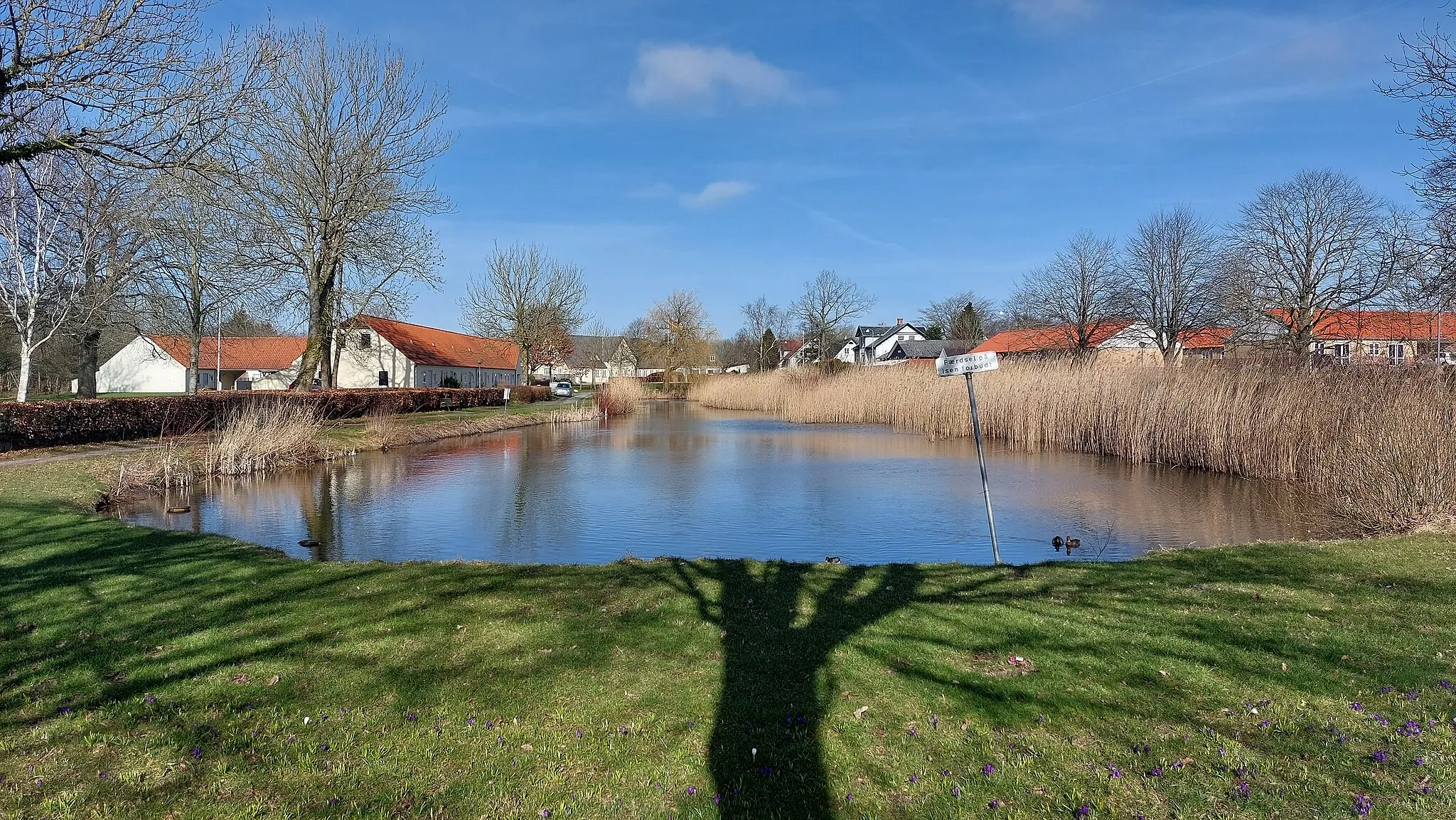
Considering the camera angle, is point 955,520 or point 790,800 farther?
point 955,520

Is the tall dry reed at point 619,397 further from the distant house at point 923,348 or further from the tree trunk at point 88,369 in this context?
the distant house at point 923,348

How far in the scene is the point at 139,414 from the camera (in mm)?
19312

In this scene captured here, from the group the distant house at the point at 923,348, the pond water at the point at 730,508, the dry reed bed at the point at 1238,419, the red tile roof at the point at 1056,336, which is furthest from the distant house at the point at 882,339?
the pond water at the point at 730,508

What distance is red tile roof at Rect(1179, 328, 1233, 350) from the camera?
1596 inches

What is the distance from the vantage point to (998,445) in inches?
875

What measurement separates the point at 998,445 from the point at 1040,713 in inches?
763

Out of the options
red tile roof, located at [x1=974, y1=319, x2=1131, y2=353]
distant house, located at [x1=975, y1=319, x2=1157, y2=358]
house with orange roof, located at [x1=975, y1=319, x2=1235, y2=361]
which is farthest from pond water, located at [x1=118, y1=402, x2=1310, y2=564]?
distant house, located at [x1=975, y1=319, x2=1157, y2=358]

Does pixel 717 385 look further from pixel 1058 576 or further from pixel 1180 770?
pixel 1180 770

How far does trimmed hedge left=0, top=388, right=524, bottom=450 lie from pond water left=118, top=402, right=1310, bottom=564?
4.97 m

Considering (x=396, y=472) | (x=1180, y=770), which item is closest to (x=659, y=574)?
(x=1180, y=770)

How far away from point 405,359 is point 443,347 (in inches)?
333

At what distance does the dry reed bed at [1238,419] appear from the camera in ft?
30.5

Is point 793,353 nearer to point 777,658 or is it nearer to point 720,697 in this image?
point 777,658

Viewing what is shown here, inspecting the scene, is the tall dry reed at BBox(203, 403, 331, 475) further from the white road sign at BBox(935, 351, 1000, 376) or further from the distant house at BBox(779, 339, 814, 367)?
the distant house at BBox(779, 339, 814, 367)
